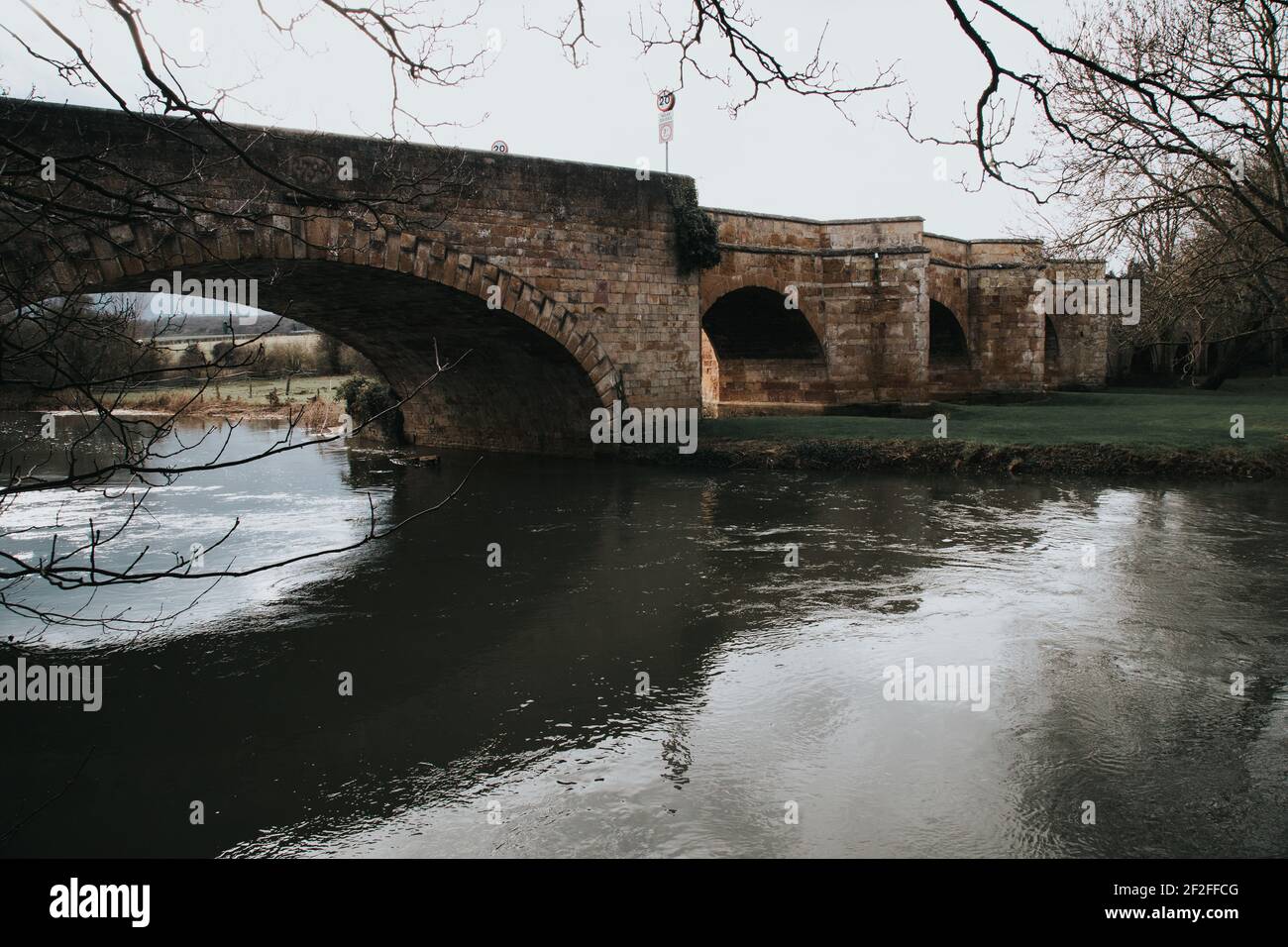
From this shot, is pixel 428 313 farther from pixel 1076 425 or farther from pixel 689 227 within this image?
pixel 1076 425

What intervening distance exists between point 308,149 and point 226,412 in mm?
19512

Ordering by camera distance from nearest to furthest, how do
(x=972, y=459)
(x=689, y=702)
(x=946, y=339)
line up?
(x=689, y=702) → (x=972, y=459) → (x=946, y=339)

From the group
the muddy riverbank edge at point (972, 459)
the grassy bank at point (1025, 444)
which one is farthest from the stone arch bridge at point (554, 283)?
the grassy bank at point (1025, 444)

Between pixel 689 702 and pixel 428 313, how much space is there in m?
10.6

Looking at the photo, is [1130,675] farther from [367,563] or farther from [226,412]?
[226,412]

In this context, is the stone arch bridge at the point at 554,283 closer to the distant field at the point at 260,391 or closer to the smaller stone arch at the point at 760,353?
the smaller stone arch at the point at 760,353

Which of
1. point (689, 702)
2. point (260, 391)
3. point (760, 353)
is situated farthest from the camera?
point (260, 391)

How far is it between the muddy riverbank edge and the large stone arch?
6.71 feet

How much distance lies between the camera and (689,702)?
18.0ft

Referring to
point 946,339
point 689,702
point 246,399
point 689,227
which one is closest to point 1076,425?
point 689,227

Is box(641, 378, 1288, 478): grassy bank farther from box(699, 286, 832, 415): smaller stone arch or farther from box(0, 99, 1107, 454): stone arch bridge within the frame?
box(699, 286, 832, 415): smaller stone arch
